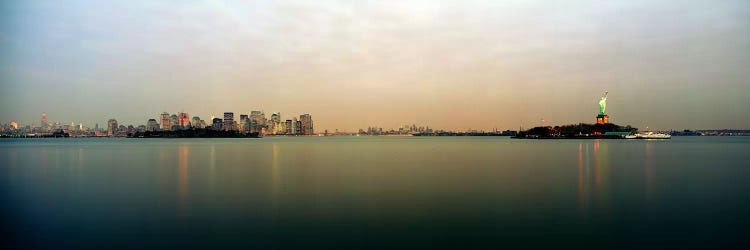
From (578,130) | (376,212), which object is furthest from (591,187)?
(578,130)

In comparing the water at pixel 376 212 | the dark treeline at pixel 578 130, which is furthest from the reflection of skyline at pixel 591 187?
the dark treeline at pixel 578 130

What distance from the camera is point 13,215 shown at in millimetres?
17969

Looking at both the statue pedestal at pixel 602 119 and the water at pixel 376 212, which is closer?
the water at pixel 376 212

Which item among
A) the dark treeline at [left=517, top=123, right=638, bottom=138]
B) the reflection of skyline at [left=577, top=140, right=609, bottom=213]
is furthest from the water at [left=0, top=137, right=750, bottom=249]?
the dark treeline at [left=517, top=123, right=638, bottom=138]

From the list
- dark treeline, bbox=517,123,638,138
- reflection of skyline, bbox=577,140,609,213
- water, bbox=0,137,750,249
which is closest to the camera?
water, bbox=0,137,750,249

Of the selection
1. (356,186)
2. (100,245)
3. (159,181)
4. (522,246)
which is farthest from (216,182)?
(522,246)

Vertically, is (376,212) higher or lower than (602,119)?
lower

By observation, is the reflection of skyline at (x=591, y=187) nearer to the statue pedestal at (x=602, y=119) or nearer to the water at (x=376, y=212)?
the water at (x=376, y=212)

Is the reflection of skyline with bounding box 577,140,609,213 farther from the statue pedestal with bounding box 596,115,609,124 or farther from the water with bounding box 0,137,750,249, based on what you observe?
the statue pedestal with bounding box 596,115,609,124

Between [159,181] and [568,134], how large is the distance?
172m

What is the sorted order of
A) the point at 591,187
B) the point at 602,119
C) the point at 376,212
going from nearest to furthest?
the point at 376,212
the point at 591,187
the point at 602,119

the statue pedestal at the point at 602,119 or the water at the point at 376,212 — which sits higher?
the statue pedestal at the point at 602,119

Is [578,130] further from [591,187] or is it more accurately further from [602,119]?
[591,187]

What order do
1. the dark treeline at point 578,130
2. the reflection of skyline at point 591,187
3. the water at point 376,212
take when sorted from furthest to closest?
1. the dark treeline at point 578,130
2. the reflection of skyline at point 591,187
3. the water at point 376,212
